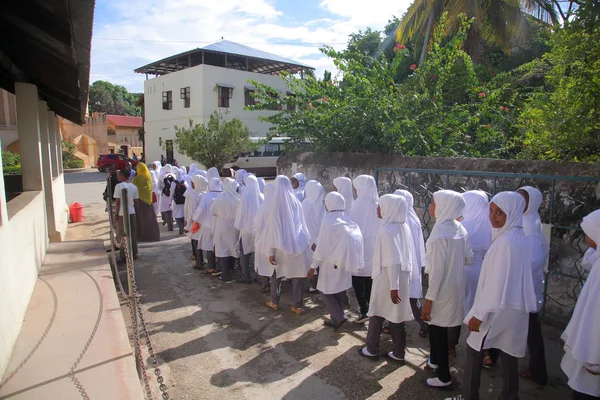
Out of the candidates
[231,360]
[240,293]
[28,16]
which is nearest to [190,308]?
[240,293]

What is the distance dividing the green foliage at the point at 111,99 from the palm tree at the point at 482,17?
47.1 m

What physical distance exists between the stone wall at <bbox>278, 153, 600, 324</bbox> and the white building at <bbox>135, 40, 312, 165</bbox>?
21.4 meters

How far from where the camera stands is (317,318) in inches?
203

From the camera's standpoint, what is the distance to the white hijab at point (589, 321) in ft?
8.59

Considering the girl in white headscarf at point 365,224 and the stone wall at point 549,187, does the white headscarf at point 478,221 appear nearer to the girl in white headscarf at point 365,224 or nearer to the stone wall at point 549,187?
the stone wall at point 549,187

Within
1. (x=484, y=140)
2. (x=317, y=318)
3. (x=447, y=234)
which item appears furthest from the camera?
(x=484, y=140)

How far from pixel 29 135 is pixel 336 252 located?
16.2ft

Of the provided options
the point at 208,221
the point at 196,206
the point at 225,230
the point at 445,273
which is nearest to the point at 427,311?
the point at 445,273

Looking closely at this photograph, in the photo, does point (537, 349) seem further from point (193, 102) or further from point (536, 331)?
point (193, 102)

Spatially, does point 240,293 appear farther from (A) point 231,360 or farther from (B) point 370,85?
(B) point 370,85

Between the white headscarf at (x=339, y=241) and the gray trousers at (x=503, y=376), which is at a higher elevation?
the white headscarf at (x=339, y=241)

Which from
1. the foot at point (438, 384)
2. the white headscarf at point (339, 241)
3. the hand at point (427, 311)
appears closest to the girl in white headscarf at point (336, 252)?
the white headscarf at point (339, 241)

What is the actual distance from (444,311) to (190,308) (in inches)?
132

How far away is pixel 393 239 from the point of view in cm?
378
